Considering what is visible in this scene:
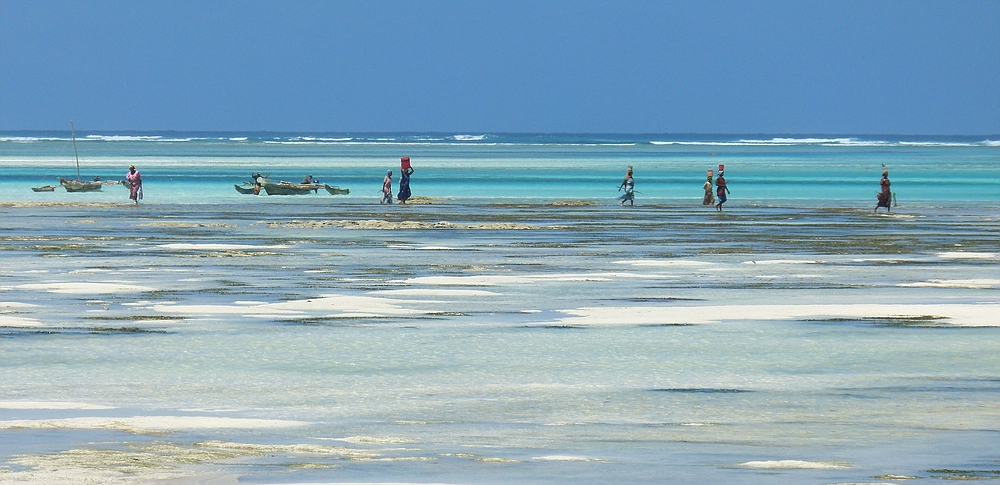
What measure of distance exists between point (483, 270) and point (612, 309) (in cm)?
583

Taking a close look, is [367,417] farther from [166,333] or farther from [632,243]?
[632,243]

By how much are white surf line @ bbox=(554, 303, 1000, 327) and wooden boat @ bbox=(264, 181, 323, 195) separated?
42.7m

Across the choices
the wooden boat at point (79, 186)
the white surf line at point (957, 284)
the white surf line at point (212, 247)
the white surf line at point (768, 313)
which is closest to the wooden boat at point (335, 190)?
the wooden boat at point (79, 186)

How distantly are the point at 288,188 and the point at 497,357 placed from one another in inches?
1856

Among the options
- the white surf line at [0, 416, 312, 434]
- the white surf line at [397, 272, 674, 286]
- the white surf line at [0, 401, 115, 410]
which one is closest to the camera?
the white surf line at [0, 416, 312, 434]

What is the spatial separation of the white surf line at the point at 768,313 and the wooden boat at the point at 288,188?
1680 inches

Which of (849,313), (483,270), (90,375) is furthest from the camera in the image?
(483,270)

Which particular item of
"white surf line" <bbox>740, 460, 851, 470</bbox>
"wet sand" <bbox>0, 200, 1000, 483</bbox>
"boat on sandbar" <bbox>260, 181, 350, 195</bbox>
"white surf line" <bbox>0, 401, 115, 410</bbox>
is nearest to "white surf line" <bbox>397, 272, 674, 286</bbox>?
"wet sand" <bbox>0, 200, 1000, 483</bbox>

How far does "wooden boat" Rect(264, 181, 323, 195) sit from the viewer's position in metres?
59.5

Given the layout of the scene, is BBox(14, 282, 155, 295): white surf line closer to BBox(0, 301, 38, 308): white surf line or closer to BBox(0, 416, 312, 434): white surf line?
BBox(0, 301, 38, 308): white surf line

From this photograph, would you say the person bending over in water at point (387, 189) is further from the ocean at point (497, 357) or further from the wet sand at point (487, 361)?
the wet sand at point (487, 361)

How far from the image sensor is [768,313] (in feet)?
57.5

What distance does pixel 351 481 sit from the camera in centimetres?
848

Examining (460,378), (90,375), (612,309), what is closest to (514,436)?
(460,378)
